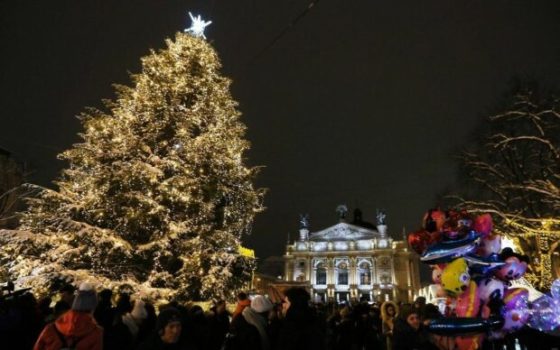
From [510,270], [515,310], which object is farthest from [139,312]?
[510,270]

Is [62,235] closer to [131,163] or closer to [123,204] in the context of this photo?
[123,204]

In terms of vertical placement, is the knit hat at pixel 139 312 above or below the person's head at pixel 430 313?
below

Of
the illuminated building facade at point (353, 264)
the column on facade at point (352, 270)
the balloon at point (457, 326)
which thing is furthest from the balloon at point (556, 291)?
the column on facade at point (352, 270)

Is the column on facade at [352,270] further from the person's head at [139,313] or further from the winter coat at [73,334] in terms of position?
the winter coat at [73,334]

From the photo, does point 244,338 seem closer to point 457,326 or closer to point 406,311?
point 406,311

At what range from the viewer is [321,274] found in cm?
8344

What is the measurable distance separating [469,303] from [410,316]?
1555 mm

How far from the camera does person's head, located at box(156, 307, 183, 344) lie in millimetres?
3031

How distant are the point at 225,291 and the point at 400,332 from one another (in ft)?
21.8

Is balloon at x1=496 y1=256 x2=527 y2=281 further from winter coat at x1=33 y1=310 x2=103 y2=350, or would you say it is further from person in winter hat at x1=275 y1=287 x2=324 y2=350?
winter coat at x1=33 y1=310 x2=103 y2=350

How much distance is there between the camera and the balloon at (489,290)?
6078 mm

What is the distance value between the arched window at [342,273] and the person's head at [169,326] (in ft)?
272

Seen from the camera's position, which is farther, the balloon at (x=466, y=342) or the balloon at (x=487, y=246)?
the balloon at (x=487, y=246)

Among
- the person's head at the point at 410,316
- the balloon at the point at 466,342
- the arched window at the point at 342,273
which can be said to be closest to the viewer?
the person's head at the point at 410,316
